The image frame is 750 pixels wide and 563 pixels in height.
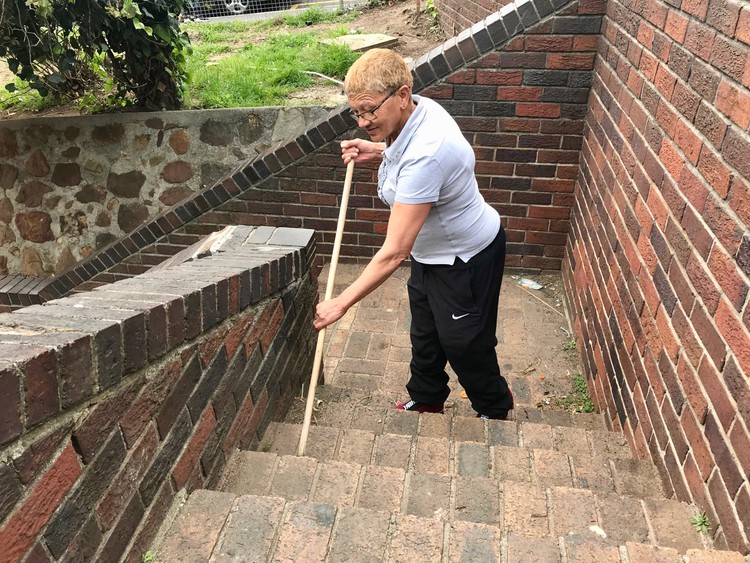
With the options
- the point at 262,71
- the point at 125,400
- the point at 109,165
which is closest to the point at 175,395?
the point at 125,400

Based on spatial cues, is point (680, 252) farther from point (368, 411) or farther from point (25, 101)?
point (25, 101)

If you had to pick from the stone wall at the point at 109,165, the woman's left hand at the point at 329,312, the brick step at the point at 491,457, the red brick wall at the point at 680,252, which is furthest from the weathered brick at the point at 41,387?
the stone wall at the point at 109,165

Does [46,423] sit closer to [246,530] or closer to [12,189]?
[246,530]

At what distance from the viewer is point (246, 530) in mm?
1624

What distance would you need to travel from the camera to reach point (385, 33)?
829 cm

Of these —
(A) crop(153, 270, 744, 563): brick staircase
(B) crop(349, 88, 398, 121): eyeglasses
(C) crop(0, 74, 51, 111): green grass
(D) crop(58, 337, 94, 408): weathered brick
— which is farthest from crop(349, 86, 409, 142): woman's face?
(C) crop(0, 74, 51, 111): green grass

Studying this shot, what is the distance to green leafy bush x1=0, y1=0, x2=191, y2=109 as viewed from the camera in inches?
164

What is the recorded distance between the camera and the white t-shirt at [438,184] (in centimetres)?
226

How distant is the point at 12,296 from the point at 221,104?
2.72 metres

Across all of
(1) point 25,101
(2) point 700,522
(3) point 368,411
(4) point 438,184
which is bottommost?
(3) point 368,411

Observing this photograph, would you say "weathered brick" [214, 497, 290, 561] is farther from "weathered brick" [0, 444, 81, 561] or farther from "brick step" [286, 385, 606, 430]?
"brick step" [286, 385, 606, 430]

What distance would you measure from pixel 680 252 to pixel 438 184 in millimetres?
914

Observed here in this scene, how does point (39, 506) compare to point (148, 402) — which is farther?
point (148, 402)

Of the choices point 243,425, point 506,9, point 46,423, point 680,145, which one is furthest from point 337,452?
point 506,9
